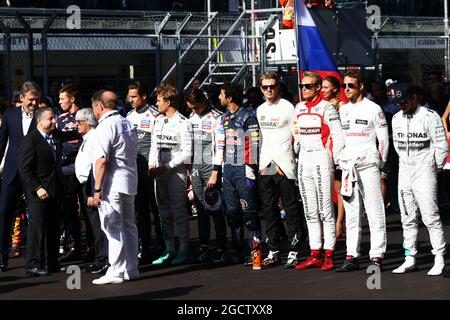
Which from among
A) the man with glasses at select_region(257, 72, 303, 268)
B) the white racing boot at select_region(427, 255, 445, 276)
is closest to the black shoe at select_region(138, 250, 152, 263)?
the man with glasses at select_region(257, 72, 303, 268)

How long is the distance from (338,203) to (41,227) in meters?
4.20

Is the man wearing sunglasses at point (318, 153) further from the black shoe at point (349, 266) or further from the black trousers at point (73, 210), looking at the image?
the black trousers at point (73, 210)

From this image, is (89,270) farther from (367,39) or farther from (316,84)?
(367,39)

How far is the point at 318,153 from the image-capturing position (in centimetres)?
1124

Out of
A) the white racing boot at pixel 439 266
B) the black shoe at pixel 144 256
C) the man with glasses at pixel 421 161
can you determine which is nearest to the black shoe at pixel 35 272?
the black shoe at pixel 144 256

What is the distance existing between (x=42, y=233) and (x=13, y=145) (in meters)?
1.18

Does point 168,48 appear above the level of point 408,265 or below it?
above

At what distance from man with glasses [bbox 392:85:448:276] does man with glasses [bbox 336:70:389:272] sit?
0.26 metres

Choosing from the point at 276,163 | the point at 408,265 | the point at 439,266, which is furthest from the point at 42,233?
the point at 439,266

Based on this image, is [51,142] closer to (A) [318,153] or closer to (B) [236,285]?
(B) [236,285]

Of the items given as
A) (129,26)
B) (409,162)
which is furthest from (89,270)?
(129,26)

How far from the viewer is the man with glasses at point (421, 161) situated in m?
10.8

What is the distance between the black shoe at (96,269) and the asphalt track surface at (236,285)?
14 cm
